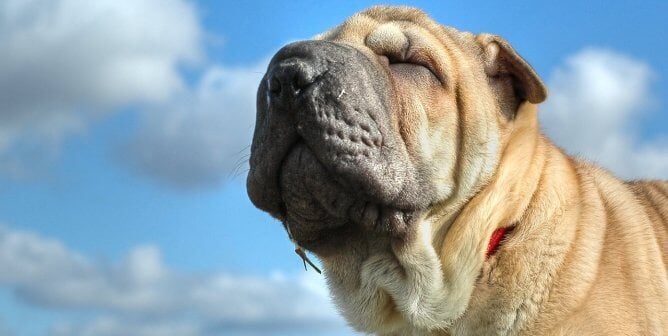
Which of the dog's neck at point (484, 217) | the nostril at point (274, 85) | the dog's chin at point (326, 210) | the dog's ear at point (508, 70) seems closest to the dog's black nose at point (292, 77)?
the nostril at point (274, 85)

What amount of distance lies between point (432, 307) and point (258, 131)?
1.54 meters

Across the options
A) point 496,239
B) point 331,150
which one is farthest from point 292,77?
point 496,239

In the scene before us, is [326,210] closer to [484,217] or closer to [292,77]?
[292,77]

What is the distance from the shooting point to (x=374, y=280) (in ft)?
18.1

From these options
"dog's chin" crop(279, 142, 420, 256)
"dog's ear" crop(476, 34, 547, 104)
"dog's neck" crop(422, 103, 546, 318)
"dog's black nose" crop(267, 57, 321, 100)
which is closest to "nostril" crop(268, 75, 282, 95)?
"dog's black nose" crop(267, 57, 321, 100)

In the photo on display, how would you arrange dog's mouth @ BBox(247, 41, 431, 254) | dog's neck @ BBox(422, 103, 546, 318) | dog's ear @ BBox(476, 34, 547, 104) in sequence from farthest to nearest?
dog's ear @ BBox(476, 34, 547, 104), dog's neck @ BBox(422, 103, 546, 318), dog's mouth @ BBox(247, 41, 431, 254)

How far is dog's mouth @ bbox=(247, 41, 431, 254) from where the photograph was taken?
199 inches

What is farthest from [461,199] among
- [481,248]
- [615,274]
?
[615,274]

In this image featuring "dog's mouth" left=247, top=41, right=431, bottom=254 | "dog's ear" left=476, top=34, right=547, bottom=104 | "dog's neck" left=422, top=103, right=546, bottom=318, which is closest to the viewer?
"dog's mouth" left=247, top=41, right=431, bottom=254

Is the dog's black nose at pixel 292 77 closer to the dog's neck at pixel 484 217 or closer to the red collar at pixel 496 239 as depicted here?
the dog's neck at pixel 484 217

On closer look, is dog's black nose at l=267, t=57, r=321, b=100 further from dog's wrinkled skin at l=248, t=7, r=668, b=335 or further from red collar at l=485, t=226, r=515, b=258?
red collar at l=485, t=226, r=515, b=258

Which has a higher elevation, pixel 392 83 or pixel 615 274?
pixel 392 83

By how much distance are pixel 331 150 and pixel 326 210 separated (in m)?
0.41

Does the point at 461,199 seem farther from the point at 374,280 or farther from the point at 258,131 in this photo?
the point at 258,131
